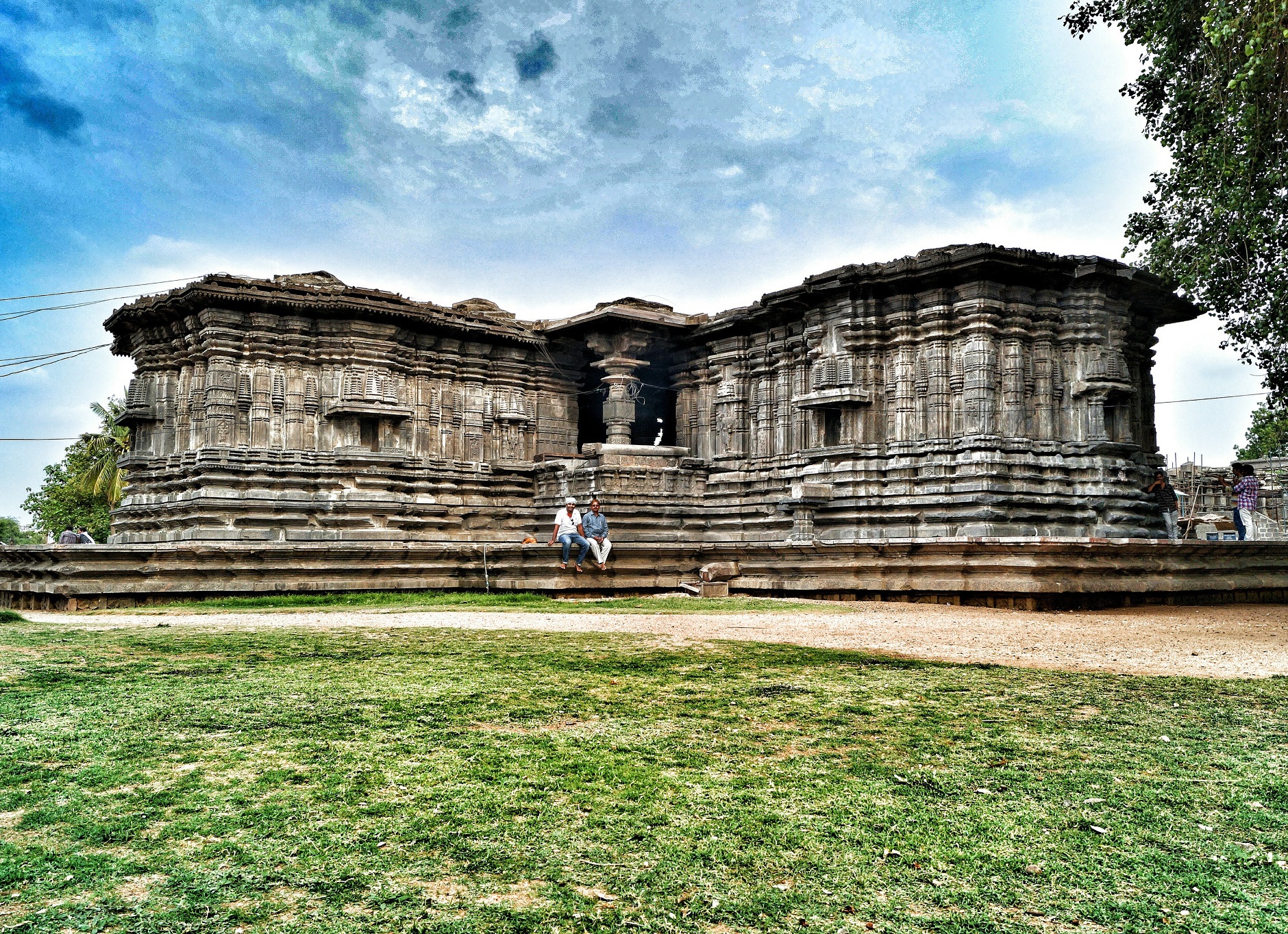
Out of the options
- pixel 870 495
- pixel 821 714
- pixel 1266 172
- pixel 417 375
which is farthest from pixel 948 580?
pixel 417 375

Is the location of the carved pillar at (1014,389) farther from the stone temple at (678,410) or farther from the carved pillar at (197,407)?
the carved pillar at (197,407)

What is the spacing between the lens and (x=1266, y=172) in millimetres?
12570

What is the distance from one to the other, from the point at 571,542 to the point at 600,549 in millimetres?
507

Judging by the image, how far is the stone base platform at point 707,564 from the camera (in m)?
Result: 13.0

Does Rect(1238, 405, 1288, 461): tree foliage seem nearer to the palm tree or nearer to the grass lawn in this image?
the grass lawn

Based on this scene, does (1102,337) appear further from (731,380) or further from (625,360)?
(625,360)

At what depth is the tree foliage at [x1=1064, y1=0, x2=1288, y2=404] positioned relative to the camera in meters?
11.1

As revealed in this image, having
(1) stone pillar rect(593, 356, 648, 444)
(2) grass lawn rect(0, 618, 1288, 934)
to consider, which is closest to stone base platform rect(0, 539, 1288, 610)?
(1) stone pillar rect(593, 356, 648, 444)

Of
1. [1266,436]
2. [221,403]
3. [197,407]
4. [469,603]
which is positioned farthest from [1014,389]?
[1266,436]

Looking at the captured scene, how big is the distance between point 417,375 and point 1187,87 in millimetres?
17087

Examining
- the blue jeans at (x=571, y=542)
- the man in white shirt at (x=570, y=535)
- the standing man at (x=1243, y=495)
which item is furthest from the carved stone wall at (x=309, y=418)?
the standing man at (x=1243, y=495)

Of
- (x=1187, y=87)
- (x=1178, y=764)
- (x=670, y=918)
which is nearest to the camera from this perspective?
(x=670, y=918)

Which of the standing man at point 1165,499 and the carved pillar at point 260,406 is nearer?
the standing man at point 1165,499

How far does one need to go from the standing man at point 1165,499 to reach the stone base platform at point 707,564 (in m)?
3.39
